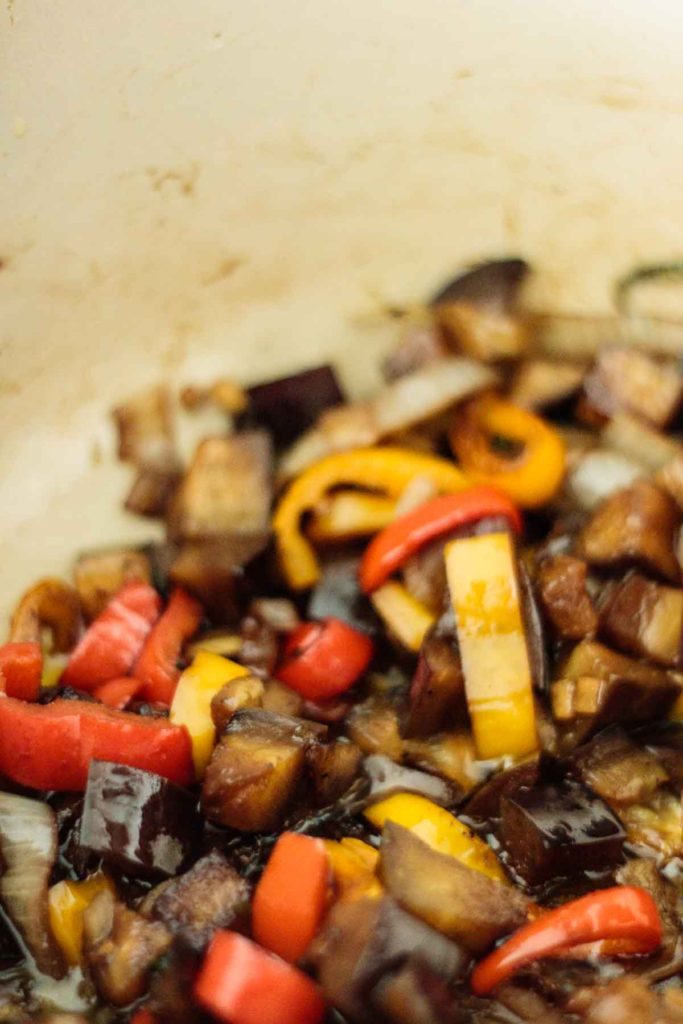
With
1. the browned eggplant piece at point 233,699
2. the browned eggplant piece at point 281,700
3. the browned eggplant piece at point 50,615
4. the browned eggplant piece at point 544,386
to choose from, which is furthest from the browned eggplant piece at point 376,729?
the browned eggplant piece at point 544,386

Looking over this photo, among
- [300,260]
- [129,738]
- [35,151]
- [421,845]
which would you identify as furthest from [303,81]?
[421,845]

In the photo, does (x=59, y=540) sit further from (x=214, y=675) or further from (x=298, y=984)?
(x=298, y=984)

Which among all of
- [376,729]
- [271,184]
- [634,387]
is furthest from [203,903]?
[271,184]

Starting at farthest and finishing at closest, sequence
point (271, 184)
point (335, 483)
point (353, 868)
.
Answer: point (271, 184) → point (335, 483) → point (353, 868)

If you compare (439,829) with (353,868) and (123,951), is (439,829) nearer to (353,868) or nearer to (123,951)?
(353,868)

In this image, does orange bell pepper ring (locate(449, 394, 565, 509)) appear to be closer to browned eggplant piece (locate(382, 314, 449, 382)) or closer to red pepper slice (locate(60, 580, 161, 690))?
browned eggplant piece (locate(382, 314, 449, 382))

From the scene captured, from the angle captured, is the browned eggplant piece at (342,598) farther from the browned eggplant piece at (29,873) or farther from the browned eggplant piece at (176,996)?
the browned eggplant piece at (176,996)

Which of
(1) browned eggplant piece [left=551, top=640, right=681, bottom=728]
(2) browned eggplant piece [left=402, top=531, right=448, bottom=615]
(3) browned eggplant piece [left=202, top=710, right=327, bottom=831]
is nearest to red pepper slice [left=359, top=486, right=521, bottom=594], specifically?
(2) browned eggplant piece [left=402, top=531, right=448, bottom=615]
